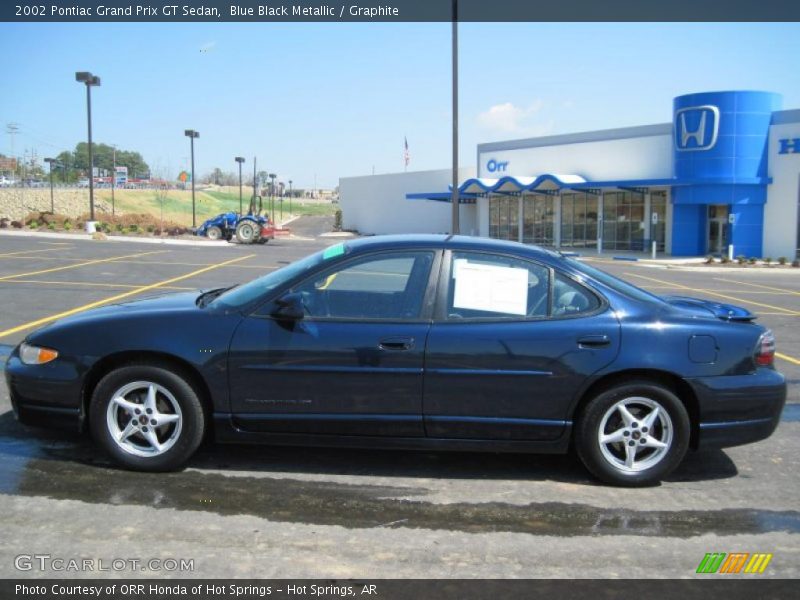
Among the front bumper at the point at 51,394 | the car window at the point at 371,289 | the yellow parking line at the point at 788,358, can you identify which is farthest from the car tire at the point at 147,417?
the yellow parking line at the point at 788,358

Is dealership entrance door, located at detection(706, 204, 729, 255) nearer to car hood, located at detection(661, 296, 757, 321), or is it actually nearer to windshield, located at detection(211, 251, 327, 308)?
car hood, located at detection(661, 296, 757, 321)

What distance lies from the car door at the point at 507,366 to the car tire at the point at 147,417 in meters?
1.47

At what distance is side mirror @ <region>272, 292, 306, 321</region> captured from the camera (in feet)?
14.9

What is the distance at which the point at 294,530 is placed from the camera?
3.90m

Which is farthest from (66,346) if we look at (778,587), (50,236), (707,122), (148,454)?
(707,122)

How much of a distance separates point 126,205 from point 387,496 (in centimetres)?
8275

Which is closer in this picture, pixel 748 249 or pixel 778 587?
pixel 778 587

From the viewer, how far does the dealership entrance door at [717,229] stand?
110 feet

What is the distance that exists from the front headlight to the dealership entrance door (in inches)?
1303

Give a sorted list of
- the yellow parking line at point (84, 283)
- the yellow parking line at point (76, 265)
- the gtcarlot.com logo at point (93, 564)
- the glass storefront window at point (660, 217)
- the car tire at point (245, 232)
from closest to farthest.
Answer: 1. the gtcarlot.com logo at point (93, 564)
2. the yellow parking line at point (84, 283)
3. the yellow parking line at point (76, 265)
4. the car tire at point (245, 232)
5. the glass storefront window at point (660, 217)

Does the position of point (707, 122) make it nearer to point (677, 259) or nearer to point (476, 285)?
point (677, 259)

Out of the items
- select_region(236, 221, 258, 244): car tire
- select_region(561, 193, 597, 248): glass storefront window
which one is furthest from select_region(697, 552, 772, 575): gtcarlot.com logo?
select_region(561, 193, 597, 248): glass storefront window

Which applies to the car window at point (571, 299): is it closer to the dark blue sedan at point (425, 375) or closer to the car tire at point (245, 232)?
the dark blue sedan at point (425, 375)

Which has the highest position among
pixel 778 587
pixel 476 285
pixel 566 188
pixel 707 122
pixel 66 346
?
pixel 707 122
